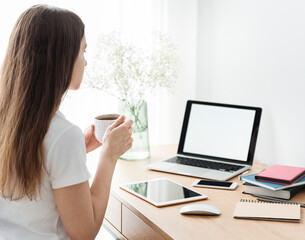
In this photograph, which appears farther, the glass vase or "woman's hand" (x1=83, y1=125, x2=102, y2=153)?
the glass vase

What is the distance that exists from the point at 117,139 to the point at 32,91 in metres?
0.31

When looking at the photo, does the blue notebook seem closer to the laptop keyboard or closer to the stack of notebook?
the stack of notebook

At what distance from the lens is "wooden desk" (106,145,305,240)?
104 cm

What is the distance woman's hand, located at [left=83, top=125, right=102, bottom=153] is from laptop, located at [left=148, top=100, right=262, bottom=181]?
11.2 inches

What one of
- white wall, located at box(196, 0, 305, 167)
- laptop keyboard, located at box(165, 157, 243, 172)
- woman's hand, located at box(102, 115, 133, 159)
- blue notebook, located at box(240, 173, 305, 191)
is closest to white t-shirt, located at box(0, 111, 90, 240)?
woman's hand, located at box(102, 115, 133, 159)

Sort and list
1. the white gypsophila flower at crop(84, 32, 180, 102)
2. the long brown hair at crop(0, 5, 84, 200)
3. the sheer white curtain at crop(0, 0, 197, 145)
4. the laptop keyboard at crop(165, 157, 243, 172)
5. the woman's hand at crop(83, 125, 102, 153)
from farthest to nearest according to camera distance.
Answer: the sheer white curtain at crop(0, 0, 197, 145) < the white gypsophila flower at crop(84, 32, 180, 102) < the laptop keyboard at crop(165, 157, 243, 172) < the woman's hand at crop(83, 125, 102, 153) < the long brown hair at crop(0, 5, 84, 200)

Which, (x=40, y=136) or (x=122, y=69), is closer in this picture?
(x=40, y=136)

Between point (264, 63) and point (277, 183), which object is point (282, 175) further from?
A: point (264, 63)

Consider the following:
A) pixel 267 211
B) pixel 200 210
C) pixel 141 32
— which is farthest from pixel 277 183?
pixel 141 32

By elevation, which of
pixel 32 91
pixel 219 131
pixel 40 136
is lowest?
pixel 219 131

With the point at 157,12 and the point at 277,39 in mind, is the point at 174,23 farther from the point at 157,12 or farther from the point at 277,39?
the point at 277,39

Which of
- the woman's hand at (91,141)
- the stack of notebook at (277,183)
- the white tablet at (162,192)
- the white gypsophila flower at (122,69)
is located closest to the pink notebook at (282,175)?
the stack of notebook at (277,183)

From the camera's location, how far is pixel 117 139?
1190mm

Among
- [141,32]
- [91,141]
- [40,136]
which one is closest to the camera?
[40,136]
